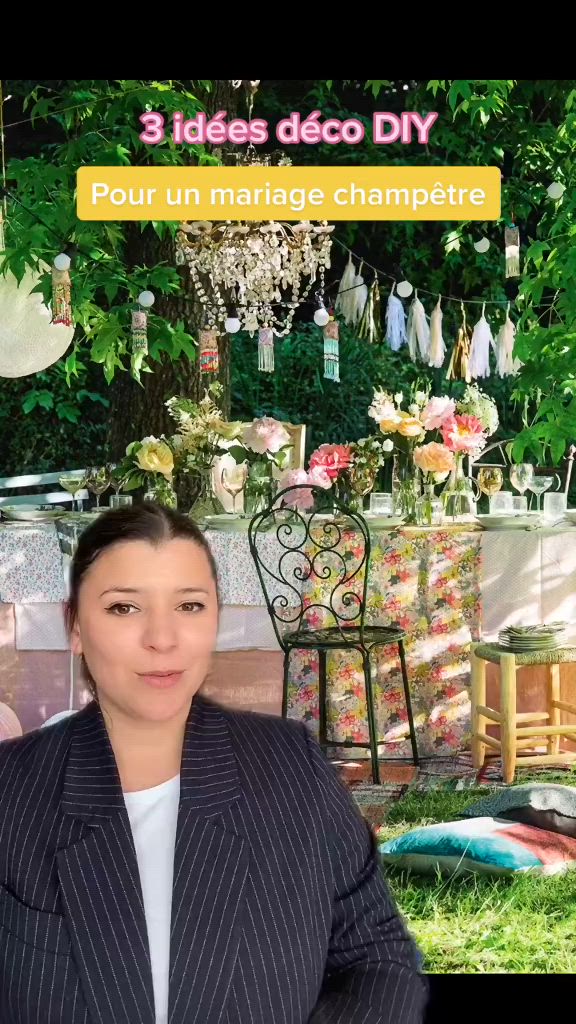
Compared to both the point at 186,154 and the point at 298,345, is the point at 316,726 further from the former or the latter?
the point at 298,345

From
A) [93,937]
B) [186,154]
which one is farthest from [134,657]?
[186,154]

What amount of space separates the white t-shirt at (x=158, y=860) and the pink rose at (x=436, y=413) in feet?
9.28

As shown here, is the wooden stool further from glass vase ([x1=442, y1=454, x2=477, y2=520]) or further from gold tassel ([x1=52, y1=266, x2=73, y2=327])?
gold tassel ([x1=52, y1=266, x2=73, y2=327])

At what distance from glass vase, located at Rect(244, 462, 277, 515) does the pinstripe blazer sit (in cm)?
268

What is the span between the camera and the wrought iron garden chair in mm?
3770

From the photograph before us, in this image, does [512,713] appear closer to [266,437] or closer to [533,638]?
[533,638]

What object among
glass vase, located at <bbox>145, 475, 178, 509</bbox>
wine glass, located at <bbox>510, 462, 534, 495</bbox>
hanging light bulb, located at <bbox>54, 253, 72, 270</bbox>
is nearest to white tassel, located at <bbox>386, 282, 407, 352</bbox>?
wine glass, located at <bbox>510, 462, 534, 495</bbox>

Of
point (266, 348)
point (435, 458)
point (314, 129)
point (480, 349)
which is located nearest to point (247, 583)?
point (435, 458)

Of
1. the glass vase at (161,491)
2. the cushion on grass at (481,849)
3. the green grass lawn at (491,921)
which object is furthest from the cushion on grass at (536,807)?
the glass vase at (161,491)

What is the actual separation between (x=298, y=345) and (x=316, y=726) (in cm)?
369

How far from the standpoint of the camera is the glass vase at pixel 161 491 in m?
3.87

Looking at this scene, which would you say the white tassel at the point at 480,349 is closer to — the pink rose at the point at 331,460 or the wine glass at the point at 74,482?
the pink rose at the point at 331,460

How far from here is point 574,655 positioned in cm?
389

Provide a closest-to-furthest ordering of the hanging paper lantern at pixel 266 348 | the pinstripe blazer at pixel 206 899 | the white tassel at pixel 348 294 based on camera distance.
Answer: the pinstripe blazer at pixel 206 899 < the hanging paper lantern at pixel 266 348 < the white tassel at pixel 348 294
